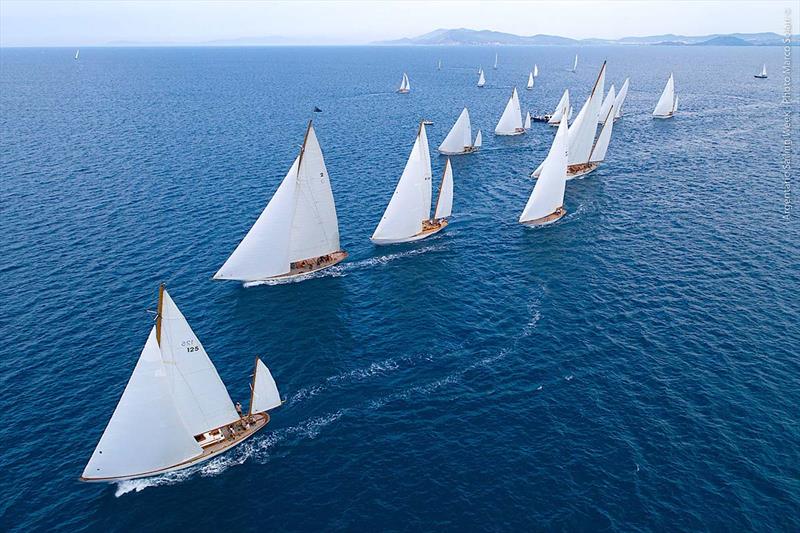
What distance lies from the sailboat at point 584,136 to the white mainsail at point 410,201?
44.3 meters

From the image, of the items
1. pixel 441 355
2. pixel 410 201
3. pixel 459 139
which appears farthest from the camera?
pixel 459 139

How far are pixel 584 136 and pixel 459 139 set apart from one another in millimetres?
33797

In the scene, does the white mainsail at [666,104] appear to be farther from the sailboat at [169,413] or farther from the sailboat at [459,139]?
the sailboat at [169,413]

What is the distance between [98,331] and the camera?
61.7 m

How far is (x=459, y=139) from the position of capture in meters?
137

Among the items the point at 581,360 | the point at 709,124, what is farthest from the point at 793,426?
the point at 709,124

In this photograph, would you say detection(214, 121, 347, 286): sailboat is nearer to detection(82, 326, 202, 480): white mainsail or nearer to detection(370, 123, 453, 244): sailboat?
detection(370, 123, 453, 244): sailboat

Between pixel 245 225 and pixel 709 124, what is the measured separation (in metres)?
167

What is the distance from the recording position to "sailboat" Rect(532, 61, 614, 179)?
111000 mm

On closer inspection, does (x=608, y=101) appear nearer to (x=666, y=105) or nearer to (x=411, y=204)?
(x=666, y=105)

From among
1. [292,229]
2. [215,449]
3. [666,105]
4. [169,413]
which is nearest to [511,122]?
[666,105]

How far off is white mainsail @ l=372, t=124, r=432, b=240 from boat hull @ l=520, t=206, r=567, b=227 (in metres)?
20.7

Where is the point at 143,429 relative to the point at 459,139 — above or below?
below

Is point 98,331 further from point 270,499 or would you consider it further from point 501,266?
point 501,266
